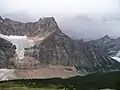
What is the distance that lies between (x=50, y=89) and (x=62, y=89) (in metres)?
12.6

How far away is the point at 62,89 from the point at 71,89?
1680 centimetres

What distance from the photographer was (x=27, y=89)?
616 feet

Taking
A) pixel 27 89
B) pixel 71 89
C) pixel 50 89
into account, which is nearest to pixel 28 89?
pixel 27 89

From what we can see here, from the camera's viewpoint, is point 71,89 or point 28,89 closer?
point 71,89

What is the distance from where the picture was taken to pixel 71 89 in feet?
545

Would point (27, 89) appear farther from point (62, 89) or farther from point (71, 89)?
point (71, 89)

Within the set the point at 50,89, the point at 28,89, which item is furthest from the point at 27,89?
the point at 50,89

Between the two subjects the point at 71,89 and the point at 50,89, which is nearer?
the point at 71,89

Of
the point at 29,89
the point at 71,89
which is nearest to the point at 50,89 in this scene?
the point at 29,89

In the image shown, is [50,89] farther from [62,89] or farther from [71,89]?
[71,89]

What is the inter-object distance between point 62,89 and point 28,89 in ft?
63.3

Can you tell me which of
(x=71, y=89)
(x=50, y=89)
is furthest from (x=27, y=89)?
(x=71, y=89)

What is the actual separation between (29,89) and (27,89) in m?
1.09

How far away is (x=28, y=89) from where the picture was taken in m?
188
